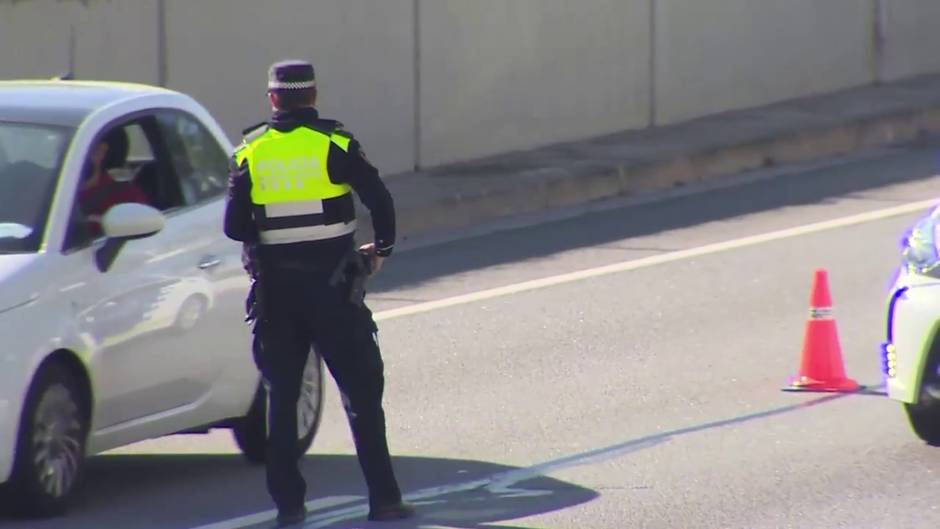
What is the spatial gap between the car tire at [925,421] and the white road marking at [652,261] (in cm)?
441

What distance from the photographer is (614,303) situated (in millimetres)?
13516

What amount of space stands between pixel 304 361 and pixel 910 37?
16510 millimetres

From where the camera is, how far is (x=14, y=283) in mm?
8039

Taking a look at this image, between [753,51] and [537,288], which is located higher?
[753,51]

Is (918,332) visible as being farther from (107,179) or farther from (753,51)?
(753,51)

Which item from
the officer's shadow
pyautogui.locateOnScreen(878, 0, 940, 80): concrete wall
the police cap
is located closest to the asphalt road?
the officer's shadow

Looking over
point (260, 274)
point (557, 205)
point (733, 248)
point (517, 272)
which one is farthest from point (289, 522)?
point (557, 205)

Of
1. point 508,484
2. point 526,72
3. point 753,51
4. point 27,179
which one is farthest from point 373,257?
point 753,51

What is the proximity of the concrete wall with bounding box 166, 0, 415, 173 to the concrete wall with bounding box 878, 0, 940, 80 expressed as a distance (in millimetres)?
6525

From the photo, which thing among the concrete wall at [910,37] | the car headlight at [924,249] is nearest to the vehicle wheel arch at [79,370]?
the car headlight at [924,249]

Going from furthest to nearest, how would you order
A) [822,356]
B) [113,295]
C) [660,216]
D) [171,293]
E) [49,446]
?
[660,216]
[822,356]
[171,293]
[113,295]
[49,446]

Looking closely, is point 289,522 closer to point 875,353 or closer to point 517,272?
point 875,353

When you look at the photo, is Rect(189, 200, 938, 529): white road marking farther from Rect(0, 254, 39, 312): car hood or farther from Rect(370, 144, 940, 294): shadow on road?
Rect(0, 254, 39, 312): car hood

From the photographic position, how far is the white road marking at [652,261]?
1357 cm
